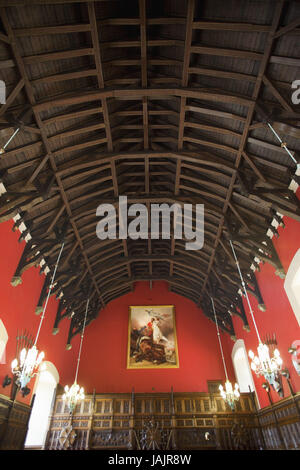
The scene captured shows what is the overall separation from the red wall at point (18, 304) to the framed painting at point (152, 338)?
3.81 metres

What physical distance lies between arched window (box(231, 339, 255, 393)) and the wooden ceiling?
2.21 metres

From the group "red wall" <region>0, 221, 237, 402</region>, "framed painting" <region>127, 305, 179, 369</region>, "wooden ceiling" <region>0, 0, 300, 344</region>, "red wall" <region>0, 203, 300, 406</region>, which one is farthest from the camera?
"framed painting" <region>127, 305, 179, 369</region>

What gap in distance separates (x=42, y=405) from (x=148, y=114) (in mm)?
11379

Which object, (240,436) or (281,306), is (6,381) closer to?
(281,306)

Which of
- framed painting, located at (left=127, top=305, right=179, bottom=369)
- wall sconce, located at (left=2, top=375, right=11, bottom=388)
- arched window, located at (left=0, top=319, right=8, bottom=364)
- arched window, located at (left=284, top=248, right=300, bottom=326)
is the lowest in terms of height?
wall sconce, located at (left=2, top=375, right=11, bottom=388)

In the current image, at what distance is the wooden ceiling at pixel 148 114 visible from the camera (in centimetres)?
480

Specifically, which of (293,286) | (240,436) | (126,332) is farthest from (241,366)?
(293,286)

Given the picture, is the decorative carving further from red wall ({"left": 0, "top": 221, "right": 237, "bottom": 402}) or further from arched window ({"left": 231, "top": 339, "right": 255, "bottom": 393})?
red wall ({"left": 0, "top": 221, "right": 237, "bottom": 402})

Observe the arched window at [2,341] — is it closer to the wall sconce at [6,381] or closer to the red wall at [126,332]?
the red wall at [126,332]

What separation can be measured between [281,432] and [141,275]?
849 cm

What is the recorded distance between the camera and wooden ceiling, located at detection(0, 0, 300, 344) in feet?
15.8

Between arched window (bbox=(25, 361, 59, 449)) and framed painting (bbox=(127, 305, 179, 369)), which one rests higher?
framed painting (bbox=(127, 305, 179, 369))

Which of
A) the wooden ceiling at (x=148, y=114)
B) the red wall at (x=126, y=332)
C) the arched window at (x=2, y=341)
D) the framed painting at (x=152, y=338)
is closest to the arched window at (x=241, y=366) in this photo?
the red wall at (x=126, y=332)

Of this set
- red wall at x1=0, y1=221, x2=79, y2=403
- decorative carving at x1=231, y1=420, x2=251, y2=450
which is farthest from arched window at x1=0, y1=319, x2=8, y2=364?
decorative carving at x1=231, y1=420, x2=251, y2=450
